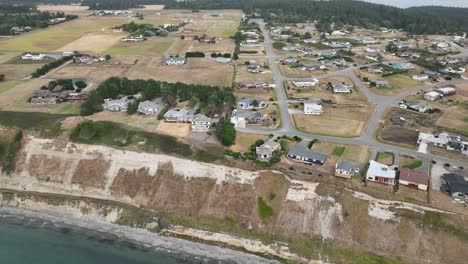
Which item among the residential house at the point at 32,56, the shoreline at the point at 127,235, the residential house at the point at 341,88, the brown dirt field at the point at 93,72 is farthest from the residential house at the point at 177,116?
the residential house at the point at 32,56

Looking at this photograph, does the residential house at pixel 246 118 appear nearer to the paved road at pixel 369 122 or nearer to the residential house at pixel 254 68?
the paved road at pixel 369 122

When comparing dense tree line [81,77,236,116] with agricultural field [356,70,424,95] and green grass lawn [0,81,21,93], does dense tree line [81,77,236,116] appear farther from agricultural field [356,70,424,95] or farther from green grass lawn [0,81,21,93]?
agricultural field [356,70,424,95]

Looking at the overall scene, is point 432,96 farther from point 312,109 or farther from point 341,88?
point 312,109

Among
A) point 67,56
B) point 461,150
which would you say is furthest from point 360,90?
point 67,56

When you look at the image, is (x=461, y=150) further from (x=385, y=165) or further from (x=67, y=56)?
(x=67, y=56)

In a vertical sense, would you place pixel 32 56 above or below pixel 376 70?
above

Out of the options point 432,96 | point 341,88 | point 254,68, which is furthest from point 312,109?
point 254,68
